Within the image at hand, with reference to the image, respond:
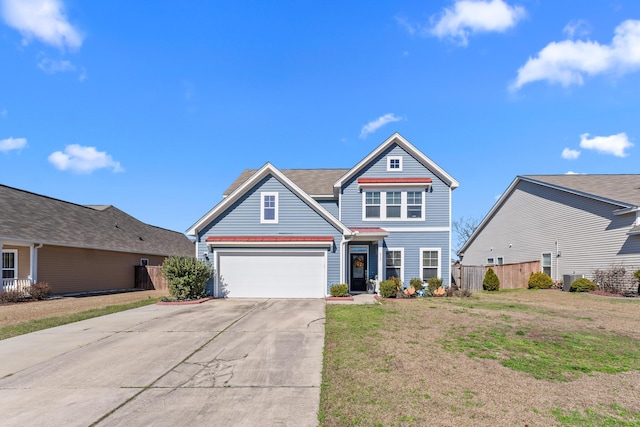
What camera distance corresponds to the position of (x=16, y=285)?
58.9 feet

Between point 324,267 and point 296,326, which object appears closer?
point 296,326

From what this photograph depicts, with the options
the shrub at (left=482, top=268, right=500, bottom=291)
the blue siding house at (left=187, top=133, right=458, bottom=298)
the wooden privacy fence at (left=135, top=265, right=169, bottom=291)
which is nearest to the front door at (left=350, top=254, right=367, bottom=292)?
the blue siding house at (left=187, top=133, right=458, bottom=298)

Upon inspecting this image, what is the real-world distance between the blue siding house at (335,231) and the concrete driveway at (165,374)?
6.27 m

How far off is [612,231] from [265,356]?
64.0ft

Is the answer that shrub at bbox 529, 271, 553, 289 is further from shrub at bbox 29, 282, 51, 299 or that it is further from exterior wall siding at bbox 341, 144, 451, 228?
shrub at bbox 29, 282, 51, 299

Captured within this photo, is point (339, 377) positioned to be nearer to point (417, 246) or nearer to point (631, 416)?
point (631, 416)

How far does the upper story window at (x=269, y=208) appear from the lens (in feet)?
57.6

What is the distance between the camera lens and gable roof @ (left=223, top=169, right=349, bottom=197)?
847 inches

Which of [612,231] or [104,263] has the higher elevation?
[612,231]

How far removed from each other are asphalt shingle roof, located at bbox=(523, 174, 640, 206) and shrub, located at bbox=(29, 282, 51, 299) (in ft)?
95.2

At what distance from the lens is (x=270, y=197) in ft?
57.9

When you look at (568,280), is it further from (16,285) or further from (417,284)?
(16,285)

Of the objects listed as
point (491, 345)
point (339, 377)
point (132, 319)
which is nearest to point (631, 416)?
point (491, 345)

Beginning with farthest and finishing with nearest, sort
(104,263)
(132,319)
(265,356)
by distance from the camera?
(104,263) < (132,319) < (265,356)
